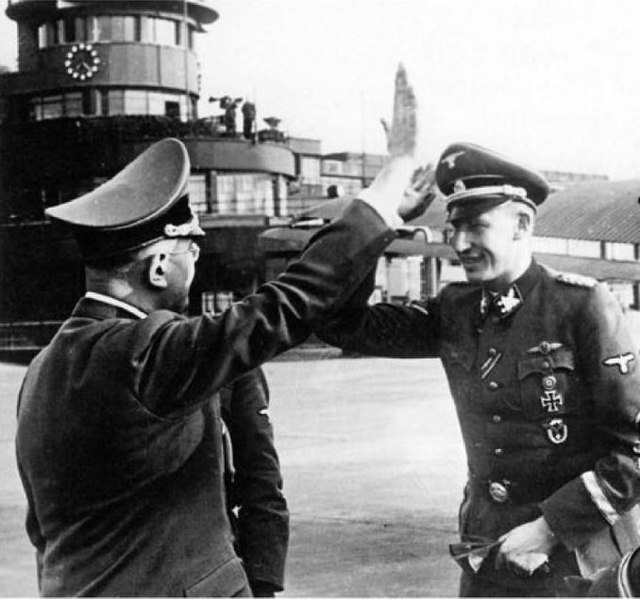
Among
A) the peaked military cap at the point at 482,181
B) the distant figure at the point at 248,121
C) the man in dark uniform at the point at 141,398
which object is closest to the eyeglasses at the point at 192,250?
the man in dark uniform at the point at 141,398

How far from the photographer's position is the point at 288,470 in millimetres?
7891

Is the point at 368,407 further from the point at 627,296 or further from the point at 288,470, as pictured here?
the point at 627,296

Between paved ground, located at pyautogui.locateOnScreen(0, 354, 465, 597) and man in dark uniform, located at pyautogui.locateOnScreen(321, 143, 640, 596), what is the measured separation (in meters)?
2.27

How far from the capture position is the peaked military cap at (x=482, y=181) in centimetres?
262

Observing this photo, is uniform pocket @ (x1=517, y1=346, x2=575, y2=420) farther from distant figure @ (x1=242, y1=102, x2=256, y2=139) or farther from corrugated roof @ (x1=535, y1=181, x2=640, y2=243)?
distant figure @ (x1=242, y1=102, x2=256, y2=139)

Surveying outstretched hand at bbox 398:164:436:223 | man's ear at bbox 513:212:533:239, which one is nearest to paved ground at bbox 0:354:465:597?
man's ear at bbox 513:212:533:239

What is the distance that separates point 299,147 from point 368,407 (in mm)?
34069

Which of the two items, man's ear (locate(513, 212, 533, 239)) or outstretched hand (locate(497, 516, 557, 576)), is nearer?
outstretched hand (locate(497, 516, 557, 576))

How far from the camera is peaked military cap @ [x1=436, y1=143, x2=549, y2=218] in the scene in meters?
2.62

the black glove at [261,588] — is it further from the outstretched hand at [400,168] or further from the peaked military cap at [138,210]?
the outstretched hand at [400,168]

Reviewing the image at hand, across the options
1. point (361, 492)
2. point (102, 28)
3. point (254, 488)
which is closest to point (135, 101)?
point (102, 28)

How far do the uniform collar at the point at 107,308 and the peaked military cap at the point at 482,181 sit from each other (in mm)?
904

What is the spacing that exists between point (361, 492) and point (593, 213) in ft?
28.4

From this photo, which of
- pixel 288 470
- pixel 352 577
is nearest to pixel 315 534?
pixel 352 577
